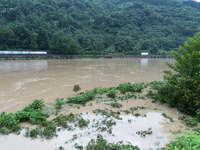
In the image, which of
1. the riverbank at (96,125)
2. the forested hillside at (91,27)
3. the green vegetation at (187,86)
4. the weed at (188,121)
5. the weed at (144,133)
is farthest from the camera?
the forested hillside at (91,27)

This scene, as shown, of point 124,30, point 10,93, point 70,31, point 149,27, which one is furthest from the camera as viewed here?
point 149,27

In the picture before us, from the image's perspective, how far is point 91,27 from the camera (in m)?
116

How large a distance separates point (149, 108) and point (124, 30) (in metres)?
109

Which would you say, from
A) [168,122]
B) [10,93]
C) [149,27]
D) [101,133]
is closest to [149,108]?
[168,122]

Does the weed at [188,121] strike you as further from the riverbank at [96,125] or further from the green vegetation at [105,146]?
the green vegetation at [105,146]

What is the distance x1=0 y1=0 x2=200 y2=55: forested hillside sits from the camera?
62.9m

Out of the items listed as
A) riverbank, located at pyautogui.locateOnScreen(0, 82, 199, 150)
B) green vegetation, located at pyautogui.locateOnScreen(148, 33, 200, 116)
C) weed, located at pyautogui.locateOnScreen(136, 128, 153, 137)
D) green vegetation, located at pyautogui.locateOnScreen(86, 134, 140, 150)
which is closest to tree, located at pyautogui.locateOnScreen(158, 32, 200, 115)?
green vegetation, located at pyautogui.locateOnScreen(148, 33, 200, 116)

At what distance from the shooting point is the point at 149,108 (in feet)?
25.5

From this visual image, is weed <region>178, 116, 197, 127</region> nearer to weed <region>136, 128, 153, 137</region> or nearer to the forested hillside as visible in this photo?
weed <region>136, 128, 153, 137</region>

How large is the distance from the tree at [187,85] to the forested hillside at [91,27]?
53.0 m

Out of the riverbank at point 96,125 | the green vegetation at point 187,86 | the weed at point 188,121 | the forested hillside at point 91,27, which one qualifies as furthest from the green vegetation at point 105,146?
the forested hillside at point 91,27

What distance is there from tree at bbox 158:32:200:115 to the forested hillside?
53.0m

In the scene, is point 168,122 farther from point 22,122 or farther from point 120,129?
point 22,122

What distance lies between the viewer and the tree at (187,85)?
6875 mm
